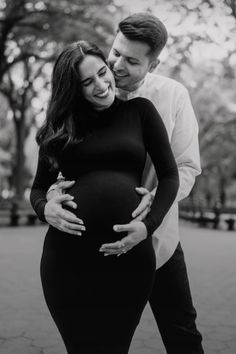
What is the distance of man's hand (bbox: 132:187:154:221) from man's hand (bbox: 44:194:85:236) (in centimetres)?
21

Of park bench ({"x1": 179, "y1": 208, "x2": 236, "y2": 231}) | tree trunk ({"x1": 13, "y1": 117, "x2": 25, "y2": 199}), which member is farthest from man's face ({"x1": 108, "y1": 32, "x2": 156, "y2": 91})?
tree trunk ({"x1": 13, "y1": 117, "x2": 25, "y2": 199})

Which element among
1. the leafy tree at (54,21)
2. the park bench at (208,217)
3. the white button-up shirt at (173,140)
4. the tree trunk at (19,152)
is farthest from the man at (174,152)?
the tree trunk at (19,152)

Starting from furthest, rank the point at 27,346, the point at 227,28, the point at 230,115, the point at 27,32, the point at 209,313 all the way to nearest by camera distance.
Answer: the point at 230,115, the point at 27,32, the point at 227,28, the point at 209,313, the point at 27,346

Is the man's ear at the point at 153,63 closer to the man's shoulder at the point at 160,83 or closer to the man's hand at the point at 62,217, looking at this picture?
the man's shoulder at the point at 160,83

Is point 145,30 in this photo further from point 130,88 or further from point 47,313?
point 47,313

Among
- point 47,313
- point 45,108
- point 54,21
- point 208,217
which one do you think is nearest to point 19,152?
point 54,21

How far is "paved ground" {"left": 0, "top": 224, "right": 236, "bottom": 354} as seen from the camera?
4.63 meters

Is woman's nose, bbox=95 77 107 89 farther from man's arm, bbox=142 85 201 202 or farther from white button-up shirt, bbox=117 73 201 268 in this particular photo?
man's arm, bbox=142 85 201 202

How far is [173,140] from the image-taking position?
8.18ft

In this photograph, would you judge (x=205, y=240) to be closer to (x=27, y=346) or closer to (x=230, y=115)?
(x=27, y=346)

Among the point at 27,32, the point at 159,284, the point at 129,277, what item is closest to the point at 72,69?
the point at 129,277

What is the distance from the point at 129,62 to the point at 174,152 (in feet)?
1.54

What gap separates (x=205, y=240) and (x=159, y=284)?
12.0 m

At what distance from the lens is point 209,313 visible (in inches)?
228
